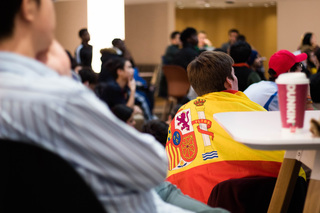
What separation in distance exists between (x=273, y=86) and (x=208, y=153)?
2.61ft

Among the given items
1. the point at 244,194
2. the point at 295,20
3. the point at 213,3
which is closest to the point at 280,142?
the point at 244,194

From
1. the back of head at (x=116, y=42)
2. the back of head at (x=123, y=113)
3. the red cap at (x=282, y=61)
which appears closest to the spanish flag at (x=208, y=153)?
the red cap at (x=282, y=61)

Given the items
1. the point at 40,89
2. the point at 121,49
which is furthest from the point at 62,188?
the point at 121,49

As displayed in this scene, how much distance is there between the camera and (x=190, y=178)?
1.92 meters

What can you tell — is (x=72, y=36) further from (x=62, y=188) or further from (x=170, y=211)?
(x=62, y=188)

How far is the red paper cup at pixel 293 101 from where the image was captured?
3.80 feet

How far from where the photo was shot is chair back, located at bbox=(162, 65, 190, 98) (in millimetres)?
6730

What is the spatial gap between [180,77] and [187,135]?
191 inches

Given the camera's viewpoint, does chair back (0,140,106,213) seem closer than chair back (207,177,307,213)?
Yes

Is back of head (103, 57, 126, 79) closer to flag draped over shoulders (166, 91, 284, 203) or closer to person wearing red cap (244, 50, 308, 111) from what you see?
person wearing red cap (244, 50, 308, 111)

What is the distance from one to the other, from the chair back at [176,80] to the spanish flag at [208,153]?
467 cm

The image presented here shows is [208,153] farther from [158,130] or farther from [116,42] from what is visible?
[116,42]

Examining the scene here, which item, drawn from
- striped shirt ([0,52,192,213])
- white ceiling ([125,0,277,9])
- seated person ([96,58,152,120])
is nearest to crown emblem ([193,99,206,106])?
striped shirt ([0,52,192,213])

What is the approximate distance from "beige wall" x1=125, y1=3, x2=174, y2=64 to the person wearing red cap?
8982 mm
